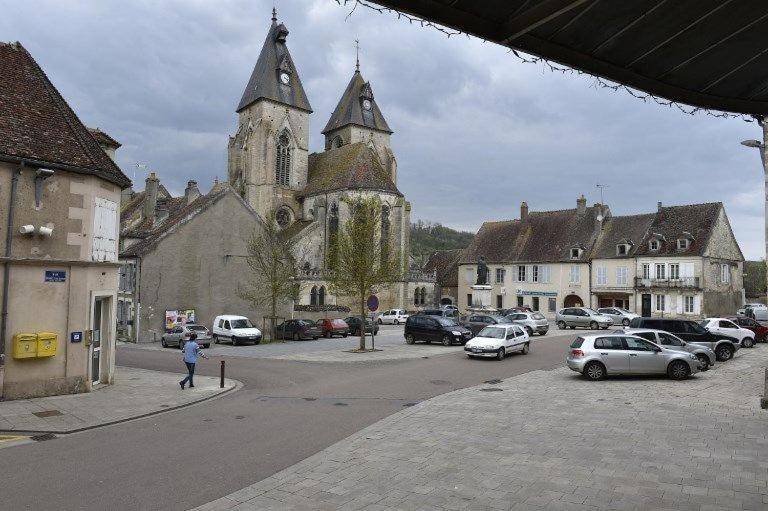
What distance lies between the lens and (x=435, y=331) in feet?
92.7

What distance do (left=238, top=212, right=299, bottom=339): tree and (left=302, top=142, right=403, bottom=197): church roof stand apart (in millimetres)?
17161

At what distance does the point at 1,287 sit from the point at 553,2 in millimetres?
14330

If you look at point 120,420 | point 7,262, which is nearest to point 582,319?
point 120,420

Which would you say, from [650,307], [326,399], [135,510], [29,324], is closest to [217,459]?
[135,510]

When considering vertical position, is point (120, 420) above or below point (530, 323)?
below

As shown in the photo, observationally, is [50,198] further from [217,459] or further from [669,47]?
[669,47]

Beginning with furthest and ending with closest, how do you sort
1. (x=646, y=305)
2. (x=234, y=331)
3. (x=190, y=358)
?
(x=646, y=305) → (x=234, y=331) → (x=190, y=358)

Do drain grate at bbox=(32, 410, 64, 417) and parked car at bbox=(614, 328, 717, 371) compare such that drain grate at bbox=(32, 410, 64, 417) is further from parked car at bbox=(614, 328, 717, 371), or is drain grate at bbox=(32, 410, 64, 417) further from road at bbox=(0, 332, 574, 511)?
parked car at bbox=(614, 328, 717, 371)

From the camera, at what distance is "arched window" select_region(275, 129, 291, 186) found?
59500 mm

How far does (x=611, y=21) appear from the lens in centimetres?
428

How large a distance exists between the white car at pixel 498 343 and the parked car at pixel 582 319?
14081 millimetres

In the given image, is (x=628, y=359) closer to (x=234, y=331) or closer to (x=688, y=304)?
(x=234, y=331)

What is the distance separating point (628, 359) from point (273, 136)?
4831cm

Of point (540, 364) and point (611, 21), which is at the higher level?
point (611, 21)
